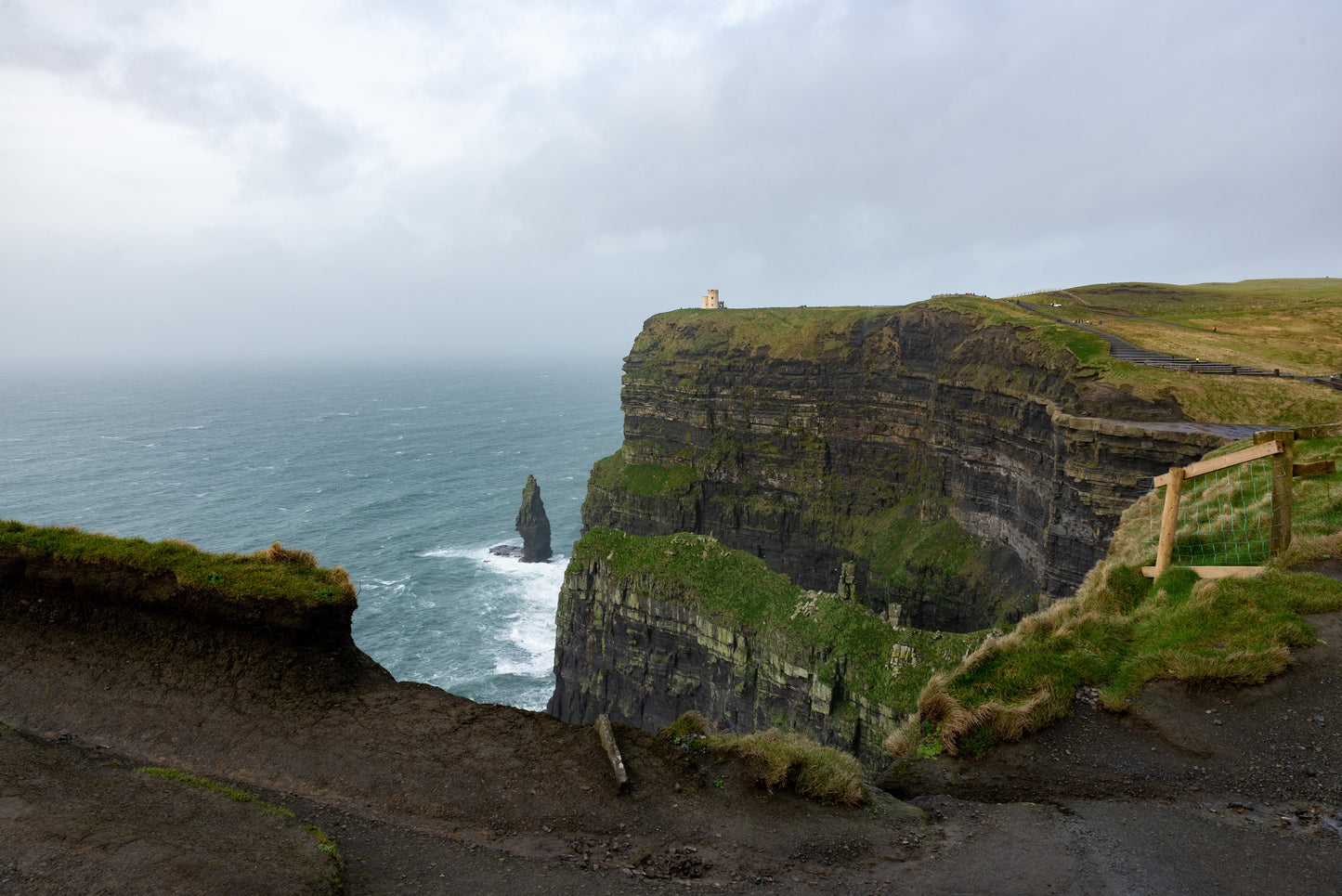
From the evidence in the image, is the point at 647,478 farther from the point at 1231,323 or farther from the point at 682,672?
the point at 1231,323

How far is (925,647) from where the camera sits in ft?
97.9

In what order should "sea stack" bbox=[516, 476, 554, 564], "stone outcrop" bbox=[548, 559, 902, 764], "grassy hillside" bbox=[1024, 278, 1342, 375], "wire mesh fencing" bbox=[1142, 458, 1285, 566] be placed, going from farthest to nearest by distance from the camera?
"sea stack" bbox=[516, 476, 554, 564]
"grassy hillside" bbox=[1024, 278, 1342, 375]
"stone outcrop" bbox=[548, 559, 902, 764]
"wire mesh fencing" bbox=[1142, 458, 1285, 566]

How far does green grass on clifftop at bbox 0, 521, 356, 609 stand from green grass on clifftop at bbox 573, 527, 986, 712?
23243 millimetres

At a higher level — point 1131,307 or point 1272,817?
point 1131,307

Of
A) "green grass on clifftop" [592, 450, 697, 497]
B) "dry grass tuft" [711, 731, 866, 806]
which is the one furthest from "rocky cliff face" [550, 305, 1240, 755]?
"dry grass tuft" [711, 731, 866, 806]

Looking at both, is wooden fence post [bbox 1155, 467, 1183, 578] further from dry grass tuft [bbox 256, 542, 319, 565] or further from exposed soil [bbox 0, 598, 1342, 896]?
dry grass tuft [bbox 256, 542, 319, 565]

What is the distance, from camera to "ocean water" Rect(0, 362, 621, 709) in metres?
59.8

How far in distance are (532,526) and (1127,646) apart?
2733 inches

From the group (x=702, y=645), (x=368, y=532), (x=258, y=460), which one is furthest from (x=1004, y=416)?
(x=258, y=460)

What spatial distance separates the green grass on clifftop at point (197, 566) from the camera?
493 inches

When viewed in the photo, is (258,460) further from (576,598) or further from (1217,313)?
(1217,313)

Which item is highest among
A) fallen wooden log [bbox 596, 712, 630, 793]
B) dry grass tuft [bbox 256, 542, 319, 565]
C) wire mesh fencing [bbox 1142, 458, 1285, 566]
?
dry grass tuft [bbox 256, 542, 319, 565]

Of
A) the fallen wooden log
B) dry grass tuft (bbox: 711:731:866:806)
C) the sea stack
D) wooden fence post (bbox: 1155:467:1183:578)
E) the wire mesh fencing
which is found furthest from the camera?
the sea stack

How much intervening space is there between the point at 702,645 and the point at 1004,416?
28.4 m
